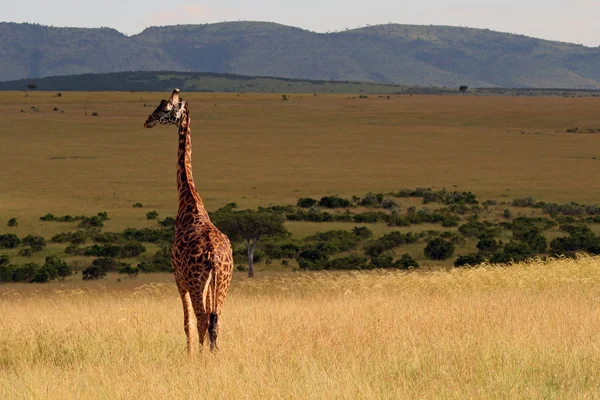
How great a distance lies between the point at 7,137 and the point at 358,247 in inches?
2150

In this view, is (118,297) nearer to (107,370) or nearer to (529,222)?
(107,370)

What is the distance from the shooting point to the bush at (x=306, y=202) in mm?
43281

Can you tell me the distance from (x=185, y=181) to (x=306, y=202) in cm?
→ 3383

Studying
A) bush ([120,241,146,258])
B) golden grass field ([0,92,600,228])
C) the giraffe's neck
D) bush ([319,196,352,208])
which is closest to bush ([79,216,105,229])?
golden grass field ([0,92,600,228])

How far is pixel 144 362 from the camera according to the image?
8.77 m

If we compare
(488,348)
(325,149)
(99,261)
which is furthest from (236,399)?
(325,149)

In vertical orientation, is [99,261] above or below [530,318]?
below

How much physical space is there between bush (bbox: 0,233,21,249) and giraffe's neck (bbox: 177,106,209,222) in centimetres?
2382

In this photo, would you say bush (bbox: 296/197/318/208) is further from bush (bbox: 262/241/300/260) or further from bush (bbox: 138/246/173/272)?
bush (bbox: 138/246/173/272)

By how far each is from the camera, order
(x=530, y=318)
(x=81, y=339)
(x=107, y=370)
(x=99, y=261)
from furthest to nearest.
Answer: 1. (x=99, y=261)
2. (x=530, y=318)
3. (x=81, y=339)
4. (x=107, y=370)

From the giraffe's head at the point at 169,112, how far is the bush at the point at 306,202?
33.5 m

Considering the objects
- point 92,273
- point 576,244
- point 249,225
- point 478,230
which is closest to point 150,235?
point 249,225

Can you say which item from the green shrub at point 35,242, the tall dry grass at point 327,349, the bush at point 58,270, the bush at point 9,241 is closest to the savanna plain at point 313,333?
the tall dry grass at point 327,349

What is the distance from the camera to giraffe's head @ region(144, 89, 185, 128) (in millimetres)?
9406
